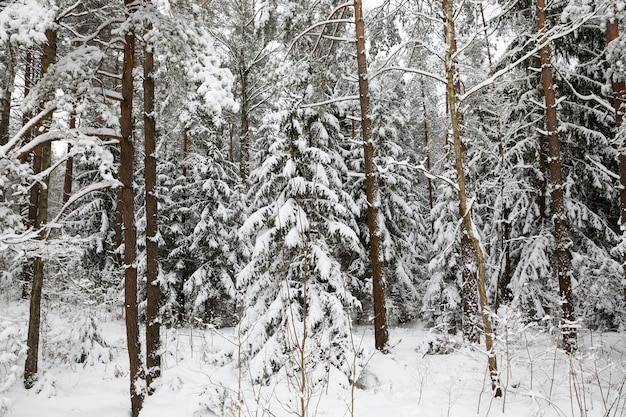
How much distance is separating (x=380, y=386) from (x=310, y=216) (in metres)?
6.17

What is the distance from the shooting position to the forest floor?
633 cm

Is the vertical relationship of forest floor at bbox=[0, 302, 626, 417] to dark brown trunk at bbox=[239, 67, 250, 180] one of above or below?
below

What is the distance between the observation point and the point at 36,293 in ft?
27.5

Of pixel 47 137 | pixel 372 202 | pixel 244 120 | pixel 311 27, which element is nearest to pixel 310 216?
pixel 47 137

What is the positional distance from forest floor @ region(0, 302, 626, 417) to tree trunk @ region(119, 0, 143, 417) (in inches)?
26.0

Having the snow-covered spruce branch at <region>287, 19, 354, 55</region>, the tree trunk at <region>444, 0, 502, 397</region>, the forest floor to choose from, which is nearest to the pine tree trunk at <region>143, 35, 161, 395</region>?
the forest floor

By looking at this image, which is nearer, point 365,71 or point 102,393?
point 102,393

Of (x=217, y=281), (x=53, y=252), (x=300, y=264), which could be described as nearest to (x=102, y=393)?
(x=53, y=252)

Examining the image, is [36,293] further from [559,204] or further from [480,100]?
[480,100]

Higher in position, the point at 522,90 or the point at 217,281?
the point at 522,90

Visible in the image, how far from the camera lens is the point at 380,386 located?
7.97 metres

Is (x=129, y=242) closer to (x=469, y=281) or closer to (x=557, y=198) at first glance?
(x=469, y=281)

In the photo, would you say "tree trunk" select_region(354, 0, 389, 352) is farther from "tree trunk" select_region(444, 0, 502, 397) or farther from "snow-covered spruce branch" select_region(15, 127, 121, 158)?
"snow-covered spruce branch" select_region(15, 127, 121, 158)

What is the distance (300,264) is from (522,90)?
32.9ft
